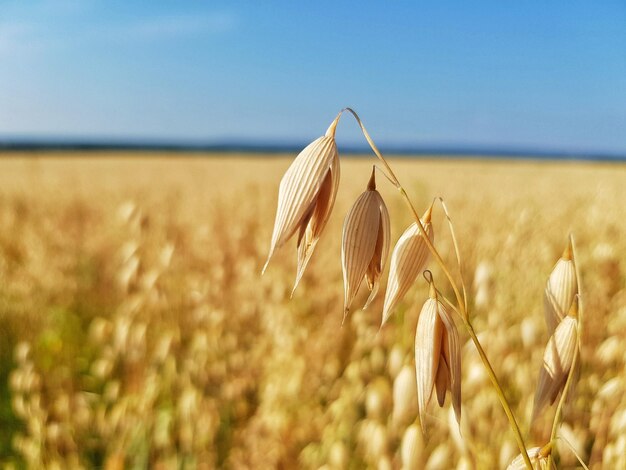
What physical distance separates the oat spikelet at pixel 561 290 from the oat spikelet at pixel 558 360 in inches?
0.6

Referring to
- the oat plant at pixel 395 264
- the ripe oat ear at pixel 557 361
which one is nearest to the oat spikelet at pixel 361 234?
the oat plant at pixel 395 264

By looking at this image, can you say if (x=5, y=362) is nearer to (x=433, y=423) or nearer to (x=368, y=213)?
(x=433, y=423)

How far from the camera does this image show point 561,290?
1.76ft

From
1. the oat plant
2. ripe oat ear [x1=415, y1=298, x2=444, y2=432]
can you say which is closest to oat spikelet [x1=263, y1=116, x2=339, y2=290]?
the oat plant

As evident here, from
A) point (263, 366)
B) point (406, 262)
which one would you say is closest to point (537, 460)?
point (406, 262)

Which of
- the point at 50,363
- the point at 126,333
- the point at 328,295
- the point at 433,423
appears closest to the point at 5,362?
the point at 50,363

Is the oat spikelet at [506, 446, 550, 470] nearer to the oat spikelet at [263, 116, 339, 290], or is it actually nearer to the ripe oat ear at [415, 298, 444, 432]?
the ripe oat ear at [415, 298, 444, 432]

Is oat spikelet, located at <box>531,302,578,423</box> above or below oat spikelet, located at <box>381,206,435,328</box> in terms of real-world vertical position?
below

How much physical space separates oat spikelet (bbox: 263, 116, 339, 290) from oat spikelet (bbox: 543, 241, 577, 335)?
0.21 meters

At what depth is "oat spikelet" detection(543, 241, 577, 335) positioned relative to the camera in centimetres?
53

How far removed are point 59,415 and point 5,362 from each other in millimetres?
893

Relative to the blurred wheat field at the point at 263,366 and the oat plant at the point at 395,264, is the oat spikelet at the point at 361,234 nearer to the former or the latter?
the oat plant at the point at 395,264

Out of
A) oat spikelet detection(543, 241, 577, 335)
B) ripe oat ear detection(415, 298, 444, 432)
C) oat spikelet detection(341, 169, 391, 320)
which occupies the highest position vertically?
oat spikelet detection(341, 169, 391, 320)

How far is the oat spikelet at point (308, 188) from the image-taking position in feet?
1.60
